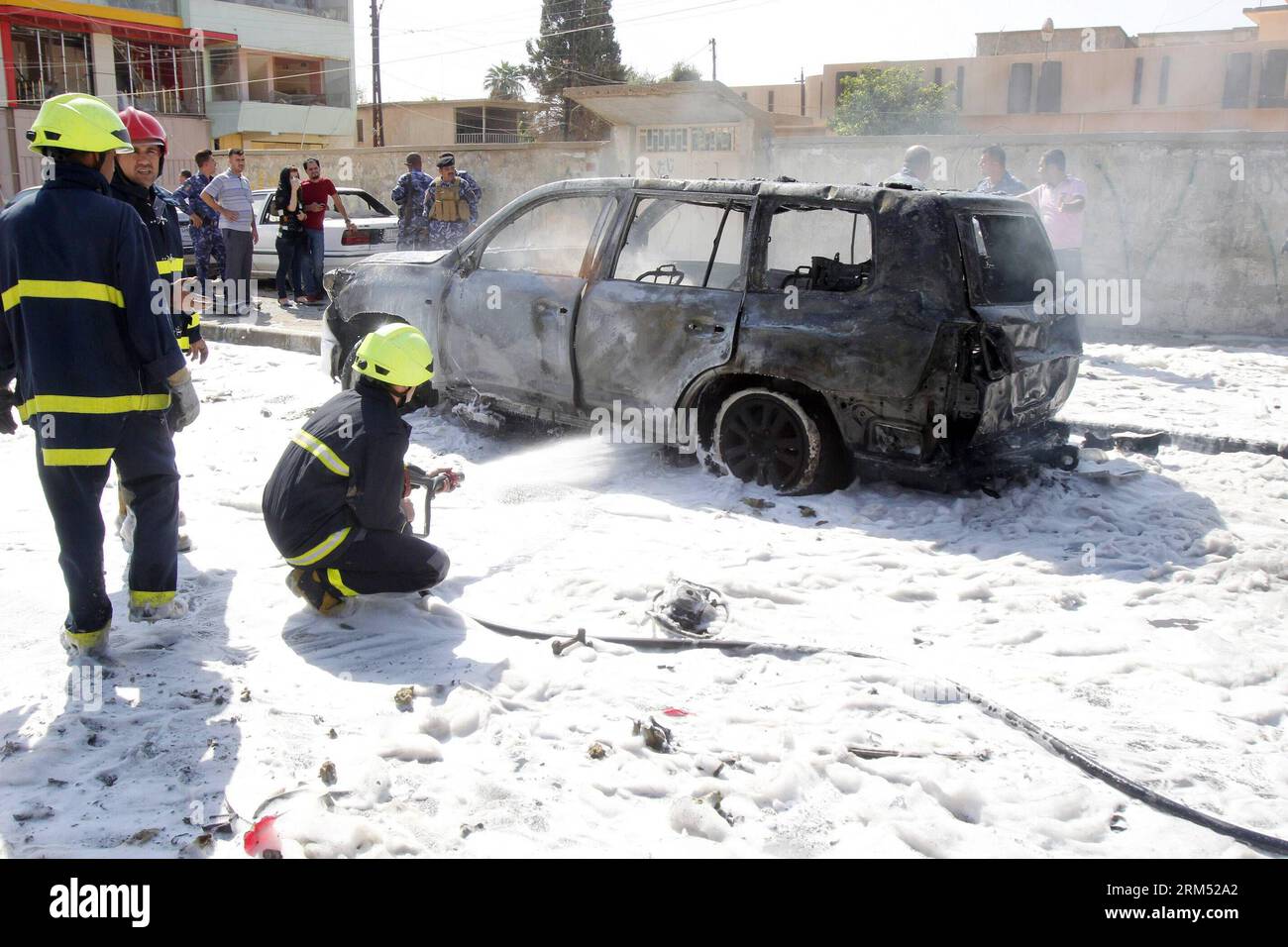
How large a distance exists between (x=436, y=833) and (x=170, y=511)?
1.93m

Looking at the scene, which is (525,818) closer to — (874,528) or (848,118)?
(874,528)

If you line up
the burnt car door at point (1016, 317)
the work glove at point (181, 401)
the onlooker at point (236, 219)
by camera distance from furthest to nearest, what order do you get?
the onlooker at point (236, 219) → the burnt car door at point (1016, 317) → the work glove at point (181, 401)

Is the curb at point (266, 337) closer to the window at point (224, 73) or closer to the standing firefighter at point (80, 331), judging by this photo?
the standing firefighter at point (80, 331)

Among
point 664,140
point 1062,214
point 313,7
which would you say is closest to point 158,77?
point 313,7

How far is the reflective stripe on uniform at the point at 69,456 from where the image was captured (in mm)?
3674

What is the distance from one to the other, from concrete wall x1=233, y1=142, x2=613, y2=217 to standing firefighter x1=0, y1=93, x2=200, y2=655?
46.8 ft

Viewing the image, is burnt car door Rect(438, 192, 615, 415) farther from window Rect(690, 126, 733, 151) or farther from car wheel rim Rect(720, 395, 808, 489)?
window Rect(690, 126, 733, 151)

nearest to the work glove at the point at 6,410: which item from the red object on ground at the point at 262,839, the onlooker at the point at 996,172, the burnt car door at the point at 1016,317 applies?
the red object on ground at the point at 262,839

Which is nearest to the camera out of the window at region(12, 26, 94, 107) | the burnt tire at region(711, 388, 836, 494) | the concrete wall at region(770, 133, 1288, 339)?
the burnt tire at region(711, 388, 836, 494)

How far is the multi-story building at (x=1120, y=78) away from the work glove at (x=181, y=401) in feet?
149

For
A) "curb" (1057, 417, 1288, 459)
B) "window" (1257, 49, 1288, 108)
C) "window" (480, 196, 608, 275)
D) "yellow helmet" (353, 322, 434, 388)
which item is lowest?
"curb" (1057, 417, 1288, 459)

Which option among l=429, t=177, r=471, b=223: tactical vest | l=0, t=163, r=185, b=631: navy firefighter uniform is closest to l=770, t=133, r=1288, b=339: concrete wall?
l=429, t=177, r=471, b=223: tactical vest

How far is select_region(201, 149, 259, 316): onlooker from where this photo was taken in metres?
12.3

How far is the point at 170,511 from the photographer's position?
4.02 meters
